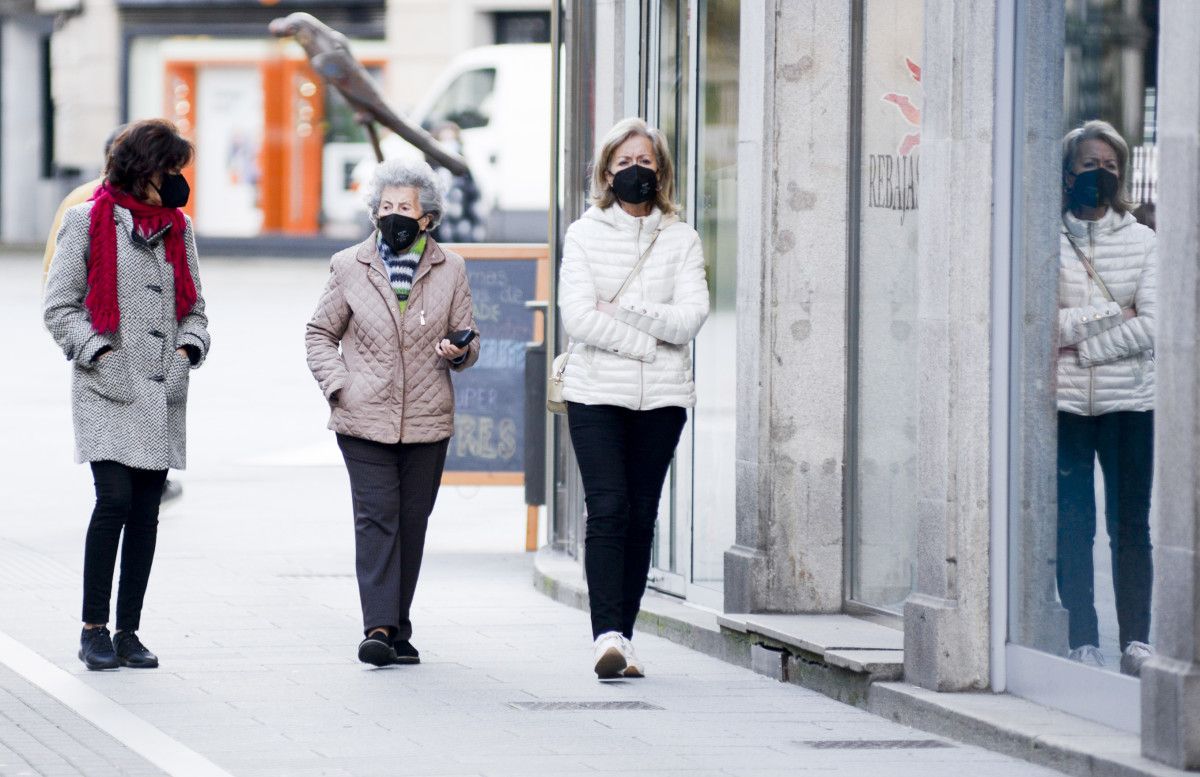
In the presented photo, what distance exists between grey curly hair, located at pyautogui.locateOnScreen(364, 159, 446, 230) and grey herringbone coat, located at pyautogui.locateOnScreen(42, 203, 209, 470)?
73cm

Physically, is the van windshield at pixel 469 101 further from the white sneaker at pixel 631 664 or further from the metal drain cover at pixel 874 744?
the metal drain cover at pixel 874 744

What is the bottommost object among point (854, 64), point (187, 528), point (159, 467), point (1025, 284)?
point (187, 528)

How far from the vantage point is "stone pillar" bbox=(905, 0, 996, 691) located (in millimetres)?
6879

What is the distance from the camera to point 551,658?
8.25 metres

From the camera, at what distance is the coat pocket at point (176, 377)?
309 inches

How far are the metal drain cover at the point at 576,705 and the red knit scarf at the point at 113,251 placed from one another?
1838mm

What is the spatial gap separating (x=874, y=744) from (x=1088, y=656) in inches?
25.8

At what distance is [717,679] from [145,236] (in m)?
2.41

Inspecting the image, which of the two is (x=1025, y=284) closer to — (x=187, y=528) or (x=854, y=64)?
(x=854, y=64)

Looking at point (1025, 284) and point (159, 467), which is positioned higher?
point (1025, 284)

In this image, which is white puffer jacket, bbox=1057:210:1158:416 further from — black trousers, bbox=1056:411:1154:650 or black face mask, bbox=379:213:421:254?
black face mask, bbox=379:213:421:254

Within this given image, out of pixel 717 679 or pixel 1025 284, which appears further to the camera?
pixel 717 679

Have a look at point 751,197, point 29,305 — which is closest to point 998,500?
point 751,197

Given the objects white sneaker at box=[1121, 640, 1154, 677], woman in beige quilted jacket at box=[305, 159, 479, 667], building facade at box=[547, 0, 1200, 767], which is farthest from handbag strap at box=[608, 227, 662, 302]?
white sneaker at box=[1121, 640, 1154, 677]
